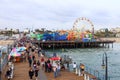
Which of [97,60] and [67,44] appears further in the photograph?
[67,44]

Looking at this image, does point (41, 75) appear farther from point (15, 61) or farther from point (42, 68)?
point (15, 61)

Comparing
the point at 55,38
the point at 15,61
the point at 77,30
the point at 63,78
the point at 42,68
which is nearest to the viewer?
the point at 63,78

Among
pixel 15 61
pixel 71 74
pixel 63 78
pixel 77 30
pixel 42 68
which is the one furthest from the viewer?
pixel 77 30

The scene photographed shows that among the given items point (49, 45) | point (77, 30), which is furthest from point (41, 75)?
point (77, 30)

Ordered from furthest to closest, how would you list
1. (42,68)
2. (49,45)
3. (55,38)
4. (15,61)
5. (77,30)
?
(77,30), (55,38), (49,45), (15,61), (42,68)

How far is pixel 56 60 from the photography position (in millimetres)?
35375

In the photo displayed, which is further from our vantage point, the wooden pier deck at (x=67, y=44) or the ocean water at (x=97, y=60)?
the wooden pier deck at (x=67, y=44)

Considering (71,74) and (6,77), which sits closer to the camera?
(6,77)

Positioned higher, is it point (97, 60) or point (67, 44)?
point (67, 44)

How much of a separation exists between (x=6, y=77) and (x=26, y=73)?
3.45 metres

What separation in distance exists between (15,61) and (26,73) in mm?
9649

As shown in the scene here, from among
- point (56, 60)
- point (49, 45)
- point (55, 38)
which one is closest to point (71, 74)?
point (56, 60)

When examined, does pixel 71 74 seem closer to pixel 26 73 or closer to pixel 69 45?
pixel 26 73

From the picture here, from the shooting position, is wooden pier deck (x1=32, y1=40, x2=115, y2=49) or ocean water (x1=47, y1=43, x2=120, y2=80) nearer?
ocean water (x1=47, y1=43, x2=120, y2=80)
